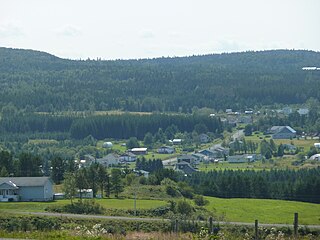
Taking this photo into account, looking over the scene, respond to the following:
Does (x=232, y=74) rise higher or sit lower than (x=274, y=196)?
higher

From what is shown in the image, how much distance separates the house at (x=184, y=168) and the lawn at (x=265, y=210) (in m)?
24.7

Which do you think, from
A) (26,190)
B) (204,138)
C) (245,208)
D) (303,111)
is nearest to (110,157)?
(204,138)

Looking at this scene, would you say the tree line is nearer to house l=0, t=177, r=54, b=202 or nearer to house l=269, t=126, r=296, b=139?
house l=269, t=126, r=296, b=139

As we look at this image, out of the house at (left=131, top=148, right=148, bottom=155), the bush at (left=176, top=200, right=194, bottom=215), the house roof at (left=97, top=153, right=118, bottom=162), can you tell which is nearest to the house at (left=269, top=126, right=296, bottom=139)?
the house at (left=131, top=148, right=148, bottom=155)

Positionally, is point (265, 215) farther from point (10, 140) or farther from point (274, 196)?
point (10, 140)

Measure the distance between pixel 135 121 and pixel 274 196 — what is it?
2351 inches

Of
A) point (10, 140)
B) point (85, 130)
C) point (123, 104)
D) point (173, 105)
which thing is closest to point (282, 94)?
point (173, 105)

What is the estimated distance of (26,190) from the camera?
46938 millimetres

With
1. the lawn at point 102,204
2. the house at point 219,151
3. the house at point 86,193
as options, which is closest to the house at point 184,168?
the house at point 219,151

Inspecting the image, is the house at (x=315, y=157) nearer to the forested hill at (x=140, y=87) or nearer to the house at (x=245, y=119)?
the house at (x=245, y=119)

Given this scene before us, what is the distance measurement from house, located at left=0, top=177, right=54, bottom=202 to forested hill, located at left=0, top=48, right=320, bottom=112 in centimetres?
8035

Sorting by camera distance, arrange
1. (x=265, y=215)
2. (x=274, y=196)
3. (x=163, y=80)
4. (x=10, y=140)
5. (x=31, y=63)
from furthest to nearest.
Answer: (x=31, y=63) → (x=163, y=80) → (x=10, y=140) → (x=274, y=196) → (x=265, y=215)

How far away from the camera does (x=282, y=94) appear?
144625 mm

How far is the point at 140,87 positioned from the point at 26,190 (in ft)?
365
